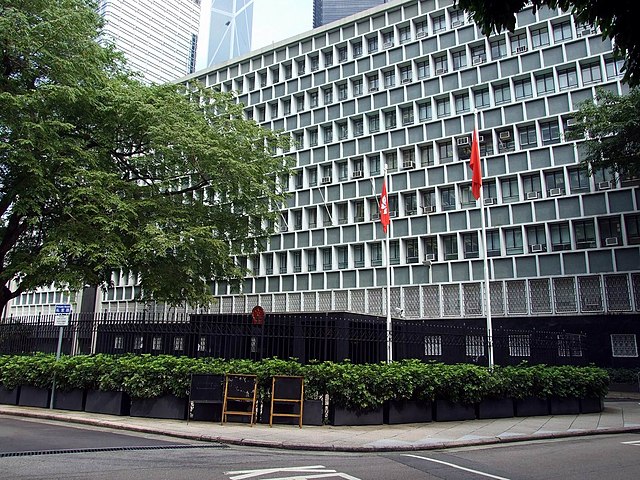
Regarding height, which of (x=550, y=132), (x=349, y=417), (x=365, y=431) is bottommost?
(x=365, y=431)

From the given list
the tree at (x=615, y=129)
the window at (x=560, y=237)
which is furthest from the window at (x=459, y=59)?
the window at (x=560, y=237)

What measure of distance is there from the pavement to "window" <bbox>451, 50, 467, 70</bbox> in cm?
3073

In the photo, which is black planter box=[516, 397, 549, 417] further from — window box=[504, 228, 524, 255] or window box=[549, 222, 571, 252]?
window box=[504, 228, 524, 255]

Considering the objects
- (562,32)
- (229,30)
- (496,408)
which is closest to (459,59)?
(562,32)

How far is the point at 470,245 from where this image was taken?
1510 inches

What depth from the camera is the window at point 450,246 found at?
38.8m

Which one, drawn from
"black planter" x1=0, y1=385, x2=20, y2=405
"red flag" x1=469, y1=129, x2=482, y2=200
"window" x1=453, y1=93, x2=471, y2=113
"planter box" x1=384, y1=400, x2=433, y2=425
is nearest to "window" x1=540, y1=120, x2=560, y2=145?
"window" x1=453, y1=93, x2=471, y2=113

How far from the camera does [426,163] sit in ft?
137

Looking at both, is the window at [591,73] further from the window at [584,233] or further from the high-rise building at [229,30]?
the high-rise building at [229,30]

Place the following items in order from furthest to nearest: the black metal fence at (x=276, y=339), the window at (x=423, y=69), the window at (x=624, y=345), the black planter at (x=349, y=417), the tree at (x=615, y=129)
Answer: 1. the window at (x=423, y=69)
2. the window at (x=624, y=345)
3. the tree at (x=615, y=129)
4. the black metal fence at (x=276, y=339)
5. the black planter at (x=349, y=417)

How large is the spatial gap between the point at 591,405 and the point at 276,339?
10984 millimetres

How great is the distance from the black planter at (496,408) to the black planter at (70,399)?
11664mm

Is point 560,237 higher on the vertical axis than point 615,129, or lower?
lower

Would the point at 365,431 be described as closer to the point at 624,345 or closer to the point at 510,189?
the point at 624,345
